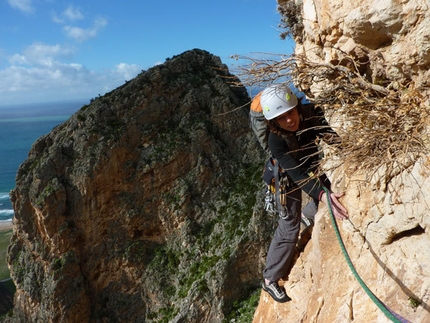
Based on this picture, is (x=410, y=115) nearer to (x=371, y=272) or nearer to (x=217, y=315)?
(x=371, y=272)

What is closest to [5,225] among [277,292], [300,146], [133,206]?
[133,206]

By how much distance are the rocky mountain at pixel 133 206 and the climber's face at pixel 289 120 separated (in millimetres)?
18717

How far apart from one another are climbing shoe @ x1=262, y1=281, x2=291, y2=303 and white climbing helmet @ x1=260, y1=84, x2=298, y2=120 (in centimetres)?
295

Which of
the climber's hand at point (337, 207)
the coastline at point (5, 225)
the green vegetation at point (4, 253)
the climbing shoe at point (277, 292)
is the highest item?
the climber's hand at point (337, 207)

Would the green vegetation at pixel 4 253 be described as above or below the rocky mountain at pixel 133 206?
below

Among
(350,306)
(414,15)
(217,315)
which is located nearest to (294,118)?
(414,15)

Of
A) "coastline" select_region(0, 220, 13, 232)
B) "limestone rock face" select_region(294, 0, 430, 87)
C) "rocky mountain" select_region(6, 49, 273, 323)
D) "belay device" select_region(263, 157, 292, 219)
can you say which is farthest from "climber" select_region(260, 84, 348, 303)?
"coastline" select_region(0, 220, 13, 232)

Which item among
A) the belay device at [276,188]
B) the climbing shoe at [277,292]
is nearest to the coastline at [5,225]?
the climbing shoe at [277,292]

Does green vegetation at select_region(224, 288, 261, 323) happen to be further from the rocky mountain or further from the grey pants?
the grey pants

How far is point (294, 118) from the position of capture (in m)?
A: 4.68

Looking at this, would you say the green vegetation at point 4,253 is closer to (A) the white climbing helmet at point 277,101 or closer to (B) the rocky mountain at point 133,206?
(B) the rocky mountain at point 133,206

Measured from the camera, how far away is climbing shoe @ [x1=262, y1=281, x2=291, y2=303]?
5741 mm

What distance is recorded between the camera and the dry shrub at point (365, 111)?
3.19 meters

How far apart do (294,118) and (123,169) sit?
73.8ft
